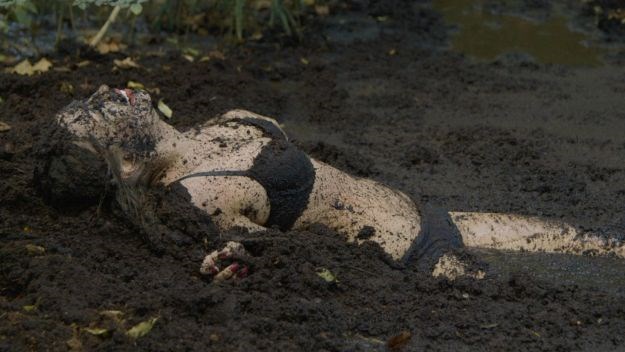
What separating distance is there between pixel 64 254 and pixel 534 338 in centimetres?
164

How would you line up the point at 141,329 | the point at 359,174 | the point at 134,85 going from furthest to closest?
1. the point at 134,85
2. the point at 359,174
3. the point at 141,329


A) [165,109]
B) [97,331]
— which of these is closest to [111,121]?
[97,331]

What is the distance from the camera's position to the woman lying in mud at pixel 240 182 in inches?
133

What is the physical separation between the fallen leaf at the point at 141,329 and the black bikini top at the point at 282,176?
76cm

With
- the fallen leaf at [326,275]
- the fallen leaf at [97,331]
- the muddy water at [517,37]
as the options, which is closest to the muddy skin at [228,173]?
the fallen leaf at [326,275]

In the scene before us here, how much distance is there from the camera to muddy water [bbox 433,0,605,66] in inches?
276

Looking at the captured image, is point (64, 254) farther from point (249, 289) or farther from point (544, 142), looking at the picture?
point (544, 142)

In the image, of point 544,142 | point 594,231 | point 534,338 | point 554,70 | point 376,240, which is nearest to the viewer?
point 534,338

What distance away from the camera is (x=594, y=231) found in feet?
13.8

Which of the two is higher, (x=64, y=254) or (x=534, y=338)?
(x=64, y=254)

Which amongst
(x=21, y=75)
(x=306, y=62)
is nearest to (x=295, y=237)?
(x=21, y=75)

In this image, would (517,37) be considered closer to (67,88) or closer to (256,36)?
(256,36)

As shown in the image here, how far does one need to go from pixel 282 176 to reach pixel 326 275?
43 cm

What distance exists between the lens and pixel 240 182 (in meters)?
3.48
